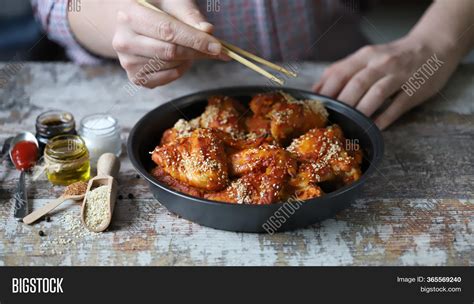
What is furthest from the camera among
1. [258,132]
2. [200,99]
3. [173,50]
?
[200,99]

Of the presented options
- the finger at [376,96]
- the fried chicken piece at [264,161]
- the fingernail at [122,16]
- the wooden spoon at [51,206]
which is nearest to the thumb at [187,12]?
the fingernail at [122,16]

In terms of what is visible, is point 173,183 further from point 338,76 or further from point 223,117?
point 338,76

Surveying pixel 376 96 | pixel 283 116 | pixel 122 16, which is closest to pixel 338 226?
pixel 283 116

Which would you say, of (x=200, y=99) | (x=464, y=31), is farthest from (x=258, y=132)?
(x=464, y=31)
